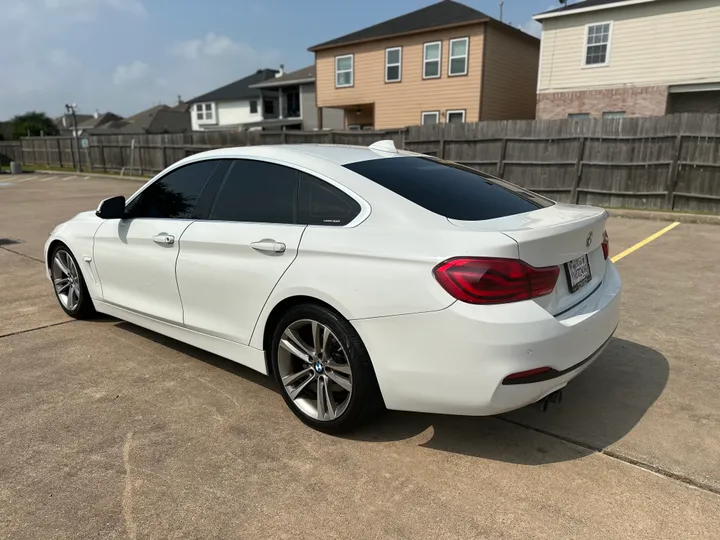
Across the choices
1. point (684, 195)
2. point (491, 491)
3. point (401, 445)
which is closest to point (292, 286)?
point (401, 445)

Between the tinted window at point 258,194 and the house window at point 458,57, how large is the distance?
20610mm

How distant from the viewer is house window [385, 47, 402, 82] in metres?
23.9

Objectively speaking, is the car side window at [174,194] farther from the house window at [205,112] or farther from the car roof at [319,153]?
the house window at [205,112]

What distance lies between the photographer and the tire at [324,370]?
277cm

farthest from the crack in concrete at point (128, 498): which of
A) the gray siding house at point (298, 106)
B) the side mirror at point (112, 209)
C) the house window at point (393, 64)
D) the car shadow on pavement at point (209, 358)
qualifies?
the gray siding house at point (298, 106)

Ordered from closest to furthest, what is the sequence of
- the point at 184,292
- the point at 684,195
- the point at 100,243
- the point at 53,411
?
the point at 53,411
the point at 184,292
the point at 100,243
the point at 684,195

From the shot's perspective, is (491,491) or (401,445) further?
(401,445)

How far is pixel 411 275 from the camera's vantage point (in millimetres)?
2531

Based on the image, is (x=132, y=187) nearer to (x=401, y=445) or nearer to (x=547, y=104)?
(x=547, y=104)

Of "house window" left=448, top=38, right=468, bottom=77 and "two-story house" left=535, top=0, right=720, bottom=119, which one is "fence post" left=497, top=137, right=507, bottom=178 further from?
"house window" left=448, top=38, right=468, bottom=77

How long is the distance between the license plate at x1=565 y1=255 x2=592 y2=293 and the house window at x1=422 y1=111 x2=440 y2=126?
2113cm

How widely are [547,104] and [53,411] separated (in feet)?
67.3

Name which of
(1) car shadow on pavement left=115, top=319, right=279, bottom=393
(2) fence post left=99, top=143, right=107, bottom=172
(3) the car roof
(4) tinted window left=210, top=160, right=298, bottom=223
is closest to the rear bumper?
(4) tinted window left=210, top=160, right=298, bottom=223

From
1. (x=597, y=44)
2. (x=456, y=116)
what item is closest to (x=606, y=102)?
(x=597, y=44)
